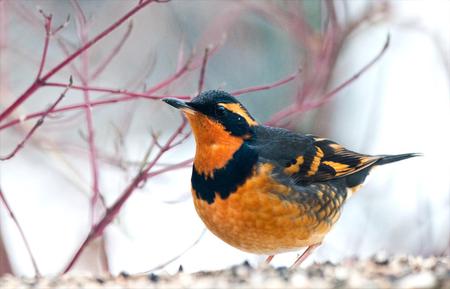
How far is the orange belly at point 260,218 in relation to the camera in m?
3.89

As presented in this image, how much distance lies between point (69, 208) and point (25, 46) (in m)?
2.84

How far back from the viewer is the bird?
154 inches

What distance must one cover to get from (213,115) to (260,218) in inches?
21.8

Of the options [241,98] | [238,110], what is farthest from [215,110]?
[241,98]

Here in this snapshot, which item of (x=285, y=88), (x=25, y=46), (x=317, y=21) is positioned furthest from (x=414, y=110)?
(x=25, y=46)

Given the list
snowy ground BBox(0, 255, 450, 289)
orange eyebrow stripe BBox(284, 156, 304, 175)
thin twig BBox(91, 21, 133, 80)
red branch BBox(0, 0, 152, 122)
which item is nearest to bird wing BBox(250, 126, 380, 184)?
orange eyebrow stripe BBox(284, 156, 304, 175)

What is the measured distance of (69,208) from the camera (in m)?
9.43

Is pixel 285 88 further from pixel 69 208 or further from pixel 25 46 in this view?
pixel 25 46

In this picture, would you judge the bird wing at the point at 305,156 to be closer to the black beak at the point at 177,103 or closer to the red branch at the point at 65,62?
the black beak at the point at 177,103

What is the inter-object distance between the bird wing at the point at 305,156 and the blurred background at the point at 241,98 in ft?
0.60

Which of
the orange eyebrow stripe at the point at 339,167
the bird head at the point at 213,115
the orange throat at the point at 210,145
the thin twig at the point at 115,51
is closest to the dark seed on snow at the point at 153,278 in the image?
the orange throat at the point at 210,145

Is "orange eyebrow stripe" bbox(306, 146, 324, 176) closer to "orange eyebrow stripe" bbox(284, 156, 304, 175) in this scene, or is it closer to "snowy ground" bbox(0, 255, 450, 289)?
"orange eyebrow stripe" bbox(284, 156, 304, 175)

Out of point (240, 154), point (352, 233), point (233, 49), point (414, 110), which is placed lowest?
point (352, 233)

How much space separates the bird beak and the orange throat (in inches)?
2.3
